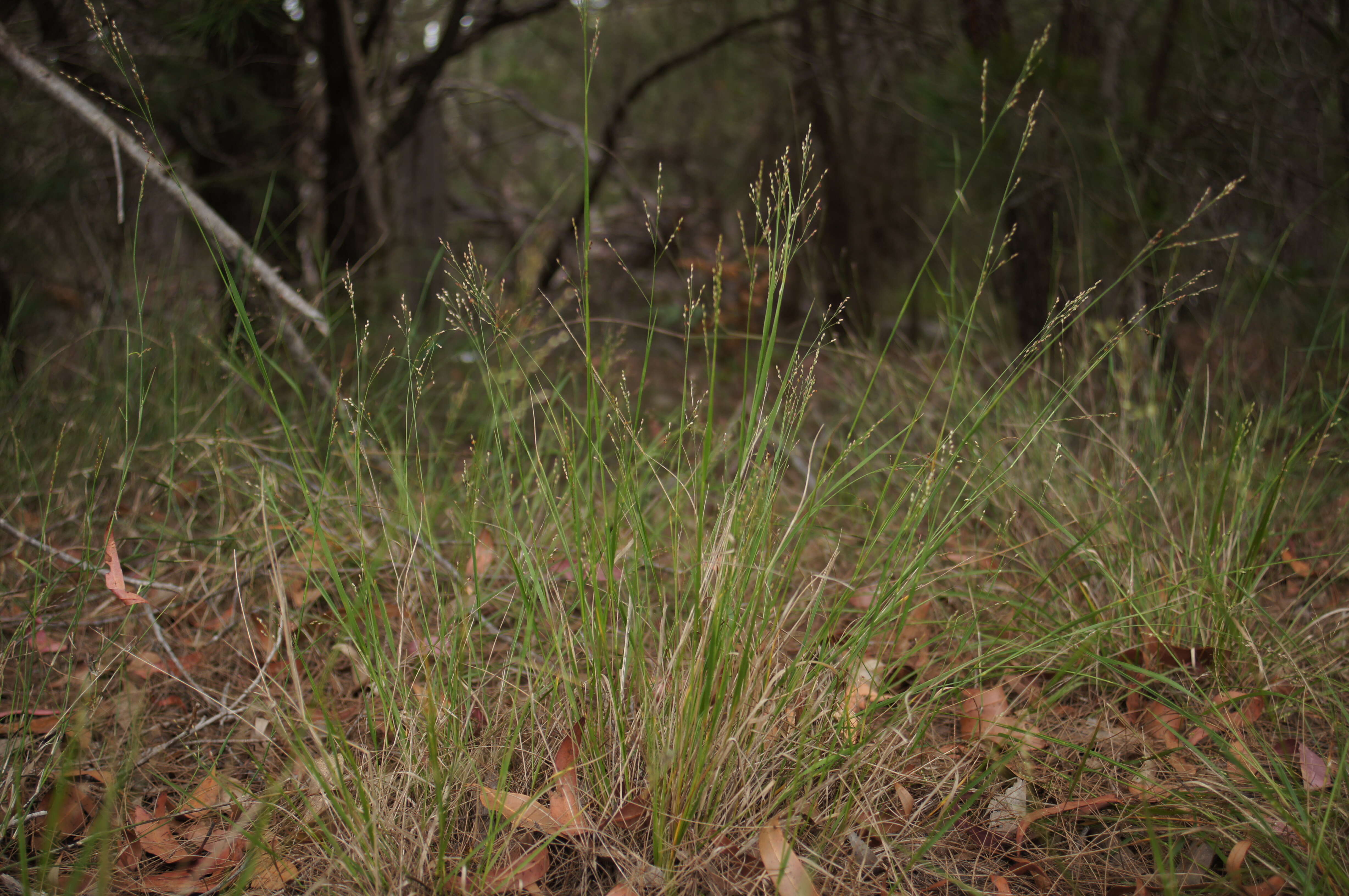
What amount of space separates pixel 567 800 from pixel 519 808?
76 millimetres

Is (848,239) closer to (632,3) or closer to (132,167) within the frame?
(632,3)

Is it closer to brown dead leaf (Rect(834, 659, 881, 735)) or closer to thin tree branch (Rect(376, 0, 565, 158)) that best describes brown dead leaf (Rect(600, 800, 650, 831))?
brown dead leaf (Rect(834, 659, 881, 735))

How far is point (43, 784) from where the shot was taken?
4.23ft

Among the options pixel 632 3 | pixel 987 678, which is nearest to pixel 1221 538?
pixel 987 678

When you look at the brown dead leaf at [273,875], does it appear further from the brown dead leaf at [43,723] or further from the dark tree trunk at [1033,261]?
the dark tree trunk at [1033,261]

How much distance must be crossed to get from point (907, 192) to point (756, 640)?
5462 millimetres

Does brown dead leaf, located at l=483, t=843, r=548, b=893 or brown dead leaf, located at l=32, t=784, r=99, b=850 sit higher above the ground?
brown dead leaf, located at l=32, t=784, r=99, b=850

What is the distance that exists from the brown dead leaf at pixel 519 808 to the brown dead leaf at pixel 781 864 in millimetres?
313

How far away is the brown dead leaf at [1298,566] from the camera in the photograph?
73.5 inches

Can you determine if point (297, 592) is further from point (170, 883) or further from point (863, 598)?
point (863, 598)

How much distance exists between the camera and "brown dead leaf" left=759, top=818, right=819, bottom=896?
1113 millimetres

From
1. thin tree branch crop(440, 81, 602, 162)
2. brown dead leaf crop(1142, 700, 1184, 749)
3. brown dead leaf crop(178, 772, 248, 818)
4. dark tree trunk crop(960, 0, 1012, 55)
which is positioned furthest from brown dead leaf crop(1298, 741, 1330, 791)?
thin tree branch crop(440, 81, 602, 162)

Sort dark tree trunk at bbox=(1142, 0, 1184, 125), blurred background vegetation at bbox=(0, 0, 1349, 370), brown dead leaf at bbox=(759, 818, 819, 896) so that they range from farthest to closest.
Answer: dark tree trunk at bbox=(1142, 0, 1184, 125) < blurred background vegetation at bbox=(0, 0, 1349, 370) < brown dead leaf at bbox=(759, 818, 819, 896)

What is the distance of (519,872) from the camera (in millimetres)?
1118
